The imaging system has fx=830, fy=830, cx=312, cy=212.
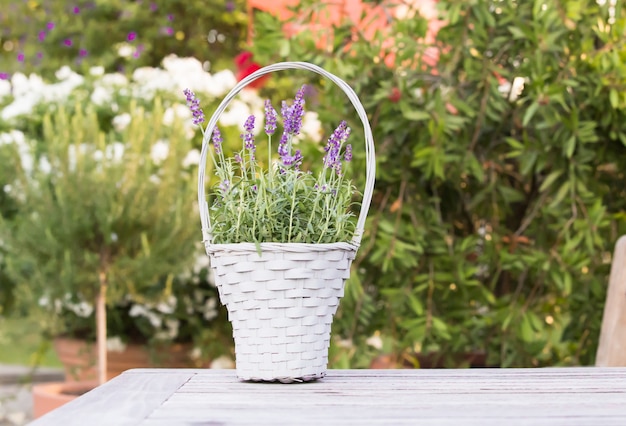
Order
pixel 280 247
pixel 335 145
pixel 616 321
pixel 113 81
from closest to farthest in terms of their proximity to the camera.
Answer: pixel 280 247, pixel 335 145, pixel 616 321, pixel 113 81

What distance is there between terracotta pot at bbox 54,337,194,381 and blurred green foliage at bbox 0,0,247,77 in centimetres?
335

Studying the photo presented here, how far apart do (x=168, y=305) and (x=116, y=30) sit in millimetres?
3944

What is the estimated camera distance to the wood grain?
152 cm

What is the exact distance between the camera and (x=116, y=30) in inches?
254

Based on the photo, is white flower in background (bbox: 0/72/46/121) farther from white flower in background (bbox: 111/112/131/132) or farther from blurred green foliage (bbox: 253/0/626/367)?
blurred green foliage (bbox: 253/0/626/367)

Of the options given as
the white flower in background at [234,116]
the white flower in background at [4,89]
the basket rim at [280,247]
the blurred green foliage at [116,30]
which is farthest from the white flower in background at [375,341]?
the blurred green foliage at [116,30]

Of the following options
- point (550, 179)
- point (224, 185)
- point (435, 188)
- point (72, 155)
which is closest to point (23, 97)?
point (72, 155)

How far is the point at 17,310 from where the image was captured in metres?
3.18

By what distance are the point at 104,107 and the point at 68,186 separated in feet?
2.48

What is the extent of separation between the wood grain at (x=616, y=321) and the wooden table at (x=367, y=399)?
0.93 feet

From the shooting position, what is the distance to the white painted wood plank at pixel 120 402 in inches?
34.0

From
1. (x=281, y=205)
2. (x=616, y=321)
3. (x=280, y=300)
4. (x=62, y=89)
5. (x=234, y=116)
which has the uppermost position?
(x=62, y=89)

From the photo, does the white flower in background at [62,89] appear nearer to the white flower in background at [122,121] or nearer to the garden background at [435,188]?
the white flower in background at [122,121]

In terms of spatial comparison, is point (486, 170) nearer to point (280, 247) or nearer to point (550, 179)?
point (550, 179)
